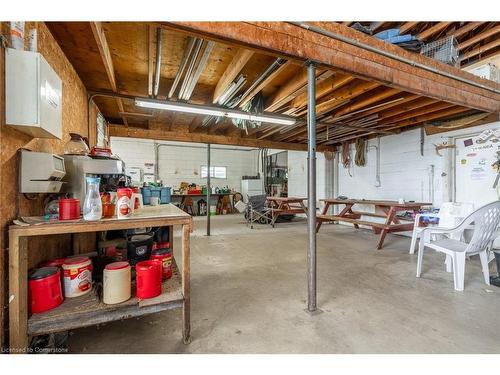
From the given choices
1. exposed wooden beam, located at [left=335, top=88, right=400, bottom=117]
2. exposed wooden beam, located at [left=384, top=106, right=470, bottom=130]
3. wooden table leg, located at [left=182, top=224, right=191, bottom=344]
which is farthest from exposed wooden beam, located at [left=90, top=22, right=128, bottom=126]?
exposed wooden beam, located at [left=384, top=106, right=470, bottom=130]

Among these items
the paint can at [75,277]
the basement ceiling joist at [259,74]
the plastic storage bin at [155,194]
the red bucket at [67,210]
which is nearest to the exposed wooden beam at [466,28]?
the basement ceiling joist at [259,74]

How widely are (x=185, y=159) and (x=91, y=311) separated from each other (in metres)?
8.60

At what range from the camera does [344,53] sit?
2.09m

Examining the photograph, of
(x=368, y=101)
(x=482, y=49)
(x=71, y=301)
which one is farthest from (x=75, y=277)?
(x=482, y=49)

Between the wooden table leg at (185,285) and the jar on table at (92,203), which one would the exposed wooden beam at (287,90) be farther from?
the jar on table at (92,203)

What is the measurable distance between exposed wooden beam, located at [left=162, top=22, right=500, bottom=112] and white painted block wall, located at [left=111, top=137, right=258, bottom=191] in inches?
315

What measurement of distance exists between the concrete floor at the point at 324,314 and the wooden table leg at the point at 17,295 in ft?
1.42

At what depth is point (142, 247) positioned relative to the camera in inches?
79.3

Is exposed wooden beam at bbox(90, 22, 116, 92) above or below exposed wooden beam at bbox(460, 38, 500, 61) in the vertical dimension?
below

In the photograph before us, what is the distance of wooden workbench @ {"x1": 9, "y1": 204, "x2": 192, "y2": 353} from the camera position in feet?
3.92

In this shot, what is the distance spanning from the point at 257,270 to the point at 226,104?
8.94ft

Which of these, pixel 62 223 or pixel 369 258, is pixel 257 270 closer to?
pixel 369 258

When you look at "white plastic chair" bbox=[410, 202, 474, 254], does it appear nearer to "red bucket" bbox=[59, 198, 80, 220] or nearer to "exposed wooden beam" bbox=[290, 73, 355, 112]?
"exposed wooden beam" bbox=[290, 73, 355, 112]

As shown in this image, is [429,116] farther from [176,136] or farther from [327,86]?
[176,136]
